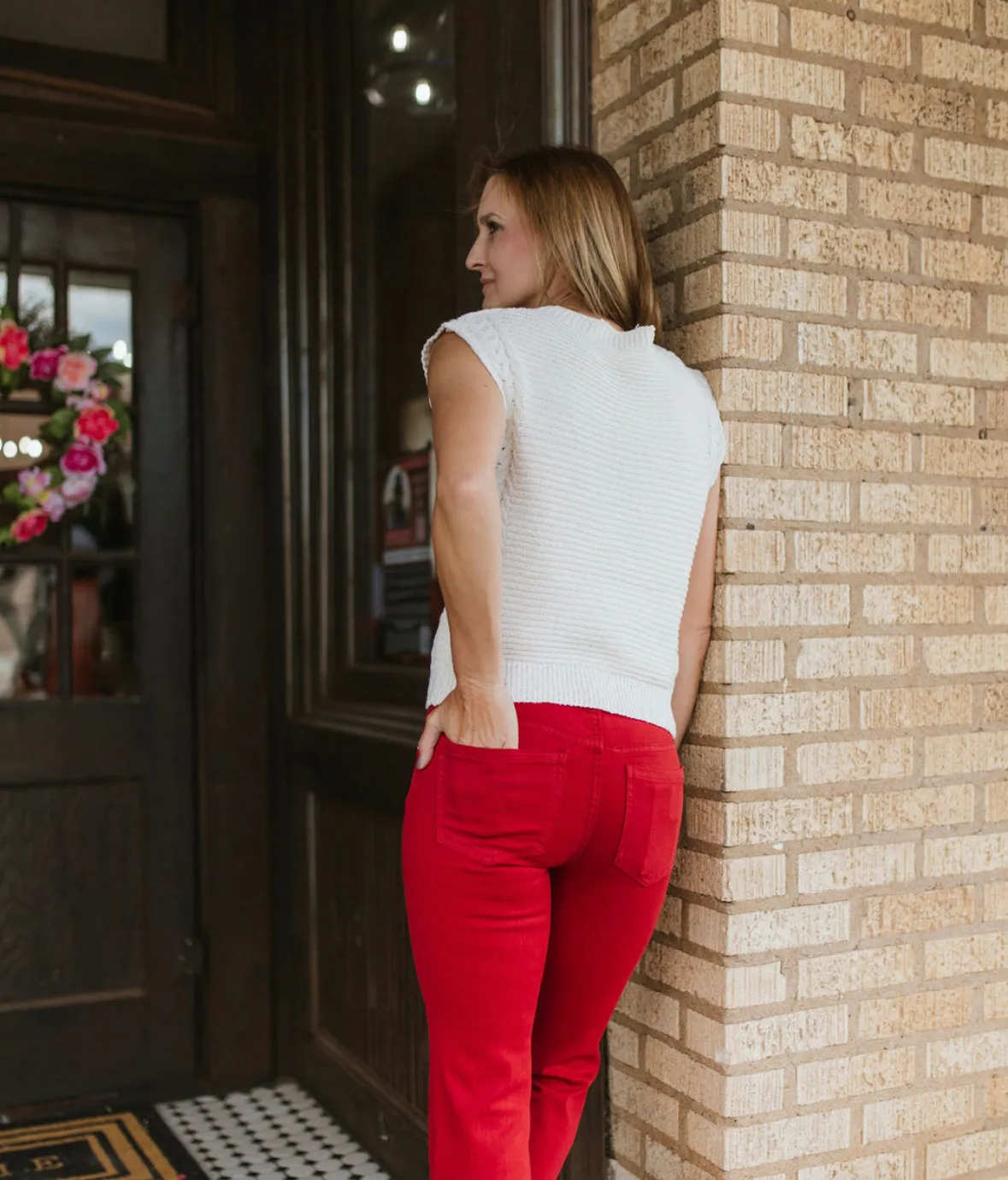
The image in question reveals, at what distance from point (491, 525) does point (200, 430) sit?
1880 millimetres

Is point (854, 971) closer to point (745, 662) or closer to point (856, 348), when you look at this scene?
point (745, 662)

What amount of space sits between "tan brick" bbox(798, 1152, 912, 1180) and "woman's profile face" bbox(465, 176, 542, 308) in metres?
1.34

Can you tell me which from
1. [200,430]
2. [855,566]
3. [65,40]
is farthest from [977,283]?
[65,40]

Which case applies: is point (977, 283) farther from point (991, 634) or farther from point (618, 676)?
point (618, 676)

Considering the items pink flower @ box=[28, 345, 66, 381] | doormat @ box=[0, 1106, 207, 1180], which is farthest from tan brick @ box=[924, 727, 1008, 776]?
pink flower @ box=[28, 345, 66, 381]

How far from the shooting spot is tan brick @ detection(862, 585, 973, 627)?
2.12 m

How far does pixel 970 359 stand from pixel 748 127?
527 millimetres

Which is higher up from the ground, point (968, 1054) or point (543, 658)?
point (543, 658)

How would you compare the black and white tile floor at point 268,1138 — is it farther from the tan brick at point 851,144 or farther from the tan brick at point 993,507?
the tan brick at point 851,144

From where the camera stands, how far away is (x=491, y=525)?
166 cm

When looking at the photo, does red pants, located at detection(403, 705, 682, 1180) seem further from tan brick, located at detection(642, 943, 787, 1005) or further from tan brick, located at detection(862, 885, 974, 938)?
tan brick, located at detection(862, 885, 974, 938)

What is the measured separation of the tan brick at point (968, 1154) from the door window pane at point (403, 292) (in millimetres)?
1392

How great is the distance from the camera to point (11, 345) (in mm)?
3180

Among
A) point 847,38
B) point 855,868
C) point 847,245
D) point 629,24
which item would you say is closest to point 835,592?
point 855,868
